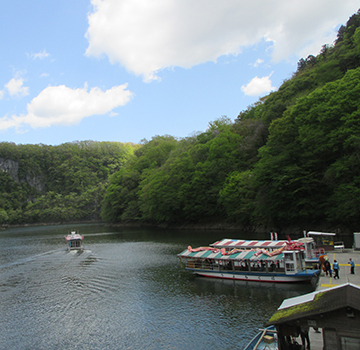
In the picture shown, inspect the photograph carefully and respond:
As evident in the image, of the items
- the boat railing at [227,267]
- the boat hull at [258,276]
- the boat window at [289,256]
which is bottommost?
the boat hull at [258,276]

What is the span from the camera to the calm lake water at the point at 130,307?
61.7ft

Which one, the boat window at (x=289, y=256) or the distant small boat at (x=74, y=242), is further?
the distant small boat at (x=74, y=242)

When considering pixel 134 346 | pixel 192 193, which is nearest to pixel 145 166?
pixel 192 193

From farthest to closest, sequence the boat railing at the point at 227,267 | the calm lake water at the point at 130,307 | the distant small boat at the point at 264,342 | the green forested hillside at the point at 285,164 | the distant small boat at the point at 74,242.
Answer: the distant small boat at the point at 74,242 → the green forested hillside at the point at 285,164 → the boat railing at the point at 227,267 → the calm lake water at the point at 130,307 → the distant small boat at the point at 264,342

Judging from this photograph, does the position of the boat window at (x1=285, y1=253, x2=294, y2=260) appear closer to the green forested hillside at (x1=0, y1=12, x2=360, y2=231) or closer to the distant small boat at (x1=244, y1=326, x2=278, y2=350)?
the distant small boat at (x1=244, y1=326, x2=278, y2=350)

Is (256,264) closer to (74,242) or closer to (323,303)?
A: (323,303)

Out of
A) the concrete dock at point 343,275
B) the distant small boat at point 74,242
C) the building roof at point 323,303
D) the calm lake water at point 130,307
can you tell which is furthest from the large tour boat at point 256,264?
the distant small boat at point 74,242

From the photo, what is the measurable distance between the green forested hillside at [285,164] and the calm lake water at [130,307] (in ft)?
86.3

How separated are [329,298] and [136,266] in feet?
106

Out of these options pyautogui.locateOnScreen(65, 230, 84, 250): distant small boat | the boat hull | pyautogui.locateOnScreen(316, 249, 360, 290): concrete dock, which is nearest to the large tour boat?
the boat hull

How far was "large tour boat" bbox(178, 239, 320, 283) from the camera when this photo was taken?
93.6ft

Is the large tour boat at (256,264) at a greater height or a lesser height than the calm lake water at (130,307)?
greater

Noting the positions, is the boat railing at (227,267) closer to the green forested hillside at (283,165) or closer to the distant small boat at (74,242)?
the green forested hillside at (283,165)

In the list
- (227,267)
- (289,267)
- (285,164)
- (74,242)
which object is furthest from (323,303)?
(74,242)
